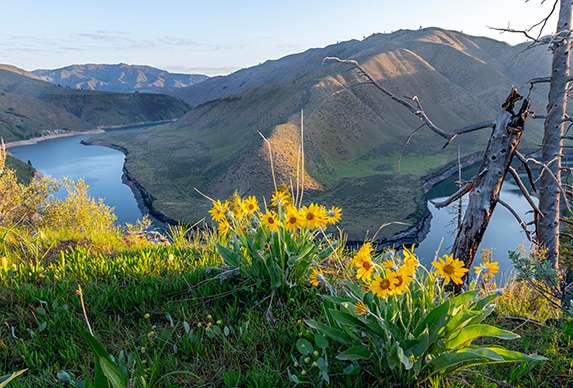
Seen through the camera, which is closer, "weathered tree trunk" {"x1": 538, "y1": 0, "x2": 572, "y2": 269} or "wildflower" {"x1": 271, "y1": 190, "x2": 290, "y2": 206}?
"wildflower" {"x1": 271, "y1": 190, "x2": 290, "y2": 206}

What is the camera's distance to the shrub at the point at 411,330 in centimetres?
203

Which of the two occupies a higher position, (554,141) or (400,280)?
(554,141)

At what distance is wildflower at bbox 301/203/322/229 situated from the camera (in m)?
2.98

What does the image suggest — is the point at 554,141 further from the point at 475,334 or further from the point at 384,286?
the point at 384,286

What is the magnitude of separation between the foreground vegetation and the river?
2989 mm

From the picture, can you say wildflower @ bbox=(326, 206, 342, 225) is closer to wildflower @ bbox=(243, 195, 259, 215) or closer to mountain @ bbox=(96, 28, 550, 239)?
wildflower @ bbox=(243, 195, 259, 215)

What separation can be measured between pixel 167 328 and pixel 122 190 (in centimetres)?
6581

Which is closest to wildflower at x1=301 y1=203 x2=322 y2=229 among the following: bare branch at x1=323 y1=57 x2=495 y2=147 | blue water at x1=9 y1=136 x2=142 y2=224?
bare branch at x1=323 y1=57 x2=495 y2=147

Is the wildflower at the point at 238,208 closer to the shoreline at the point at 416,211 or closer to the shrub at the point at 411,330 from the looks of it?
the shrub at the point at 411,330

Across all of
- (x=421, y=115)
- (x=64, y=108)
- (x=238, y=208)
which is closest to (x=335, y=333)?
(x=238, y=208)

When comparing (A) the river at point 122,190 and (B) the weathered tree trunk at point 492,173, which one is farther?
(A) the river at point 122,190

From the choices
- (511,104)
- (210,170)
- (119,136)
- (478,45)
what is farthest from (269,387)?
(478,45)

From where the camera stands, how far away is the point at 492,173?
4195 mm

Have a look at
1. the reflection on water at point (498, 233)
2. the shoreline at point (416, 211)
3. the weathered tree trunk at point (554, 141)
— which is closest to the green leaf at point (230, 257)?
the weathered tree trunk at point (554, 141)
